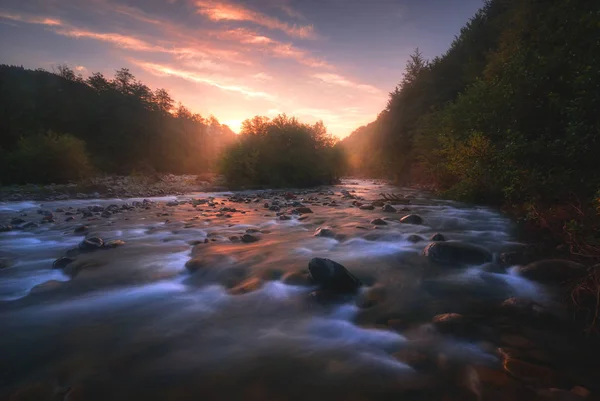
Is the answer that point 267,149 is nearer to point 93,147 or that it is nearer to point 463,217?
point 463,217

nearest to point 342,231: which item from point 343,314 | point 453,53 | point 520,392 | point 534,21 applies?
point 343,314

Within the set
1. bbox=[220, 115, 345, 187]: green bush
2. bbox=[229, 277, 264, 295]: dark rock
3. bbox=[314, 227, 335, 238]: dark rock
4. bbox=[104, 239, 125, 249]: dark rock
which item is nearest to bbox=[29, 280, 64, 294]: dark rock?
bbox=[104, 239, 125, 249]: dark rock

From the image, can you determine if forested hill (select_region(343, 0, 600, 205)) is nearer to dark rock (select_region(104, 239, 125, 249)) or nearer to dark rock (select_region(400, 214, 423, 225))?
dark rock (select_region(400, 214, 423, 225))

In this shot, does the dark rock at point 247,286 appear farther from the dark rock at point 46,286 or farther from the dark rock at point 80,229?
the dark rock at point 80,229

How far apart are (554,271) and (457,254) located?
4.55 feet

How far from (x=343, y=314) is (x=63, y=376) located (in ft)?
8.79

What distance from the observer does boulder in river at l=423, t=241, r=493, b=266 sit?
5.55 metres

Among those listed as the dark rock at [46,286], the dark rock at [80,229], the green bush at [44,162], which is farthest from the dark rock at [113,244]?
the green bush at [44,162]

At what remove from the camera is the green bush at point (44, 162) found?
914 inches

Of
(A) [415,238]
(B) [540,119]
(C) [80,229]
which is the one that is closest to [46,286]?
(C) [80,229]

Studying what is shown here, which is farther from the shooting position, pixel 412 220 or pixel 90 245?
pixel 412 220

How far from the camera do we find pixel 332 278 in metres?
4.43

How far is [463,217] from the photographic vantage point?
10312 mm

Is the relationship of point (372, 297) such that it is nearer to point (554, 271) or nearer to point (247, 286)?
point (247, 286)
